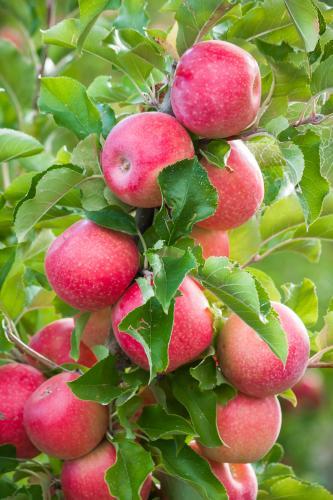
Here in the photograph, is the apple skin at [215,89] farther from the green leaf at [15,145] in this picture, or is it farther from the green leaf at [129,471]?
the green leaf at [129,471]

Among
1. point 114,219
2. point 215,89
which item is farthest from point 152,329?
point 215,89

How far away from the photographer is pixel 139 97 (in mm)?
1035

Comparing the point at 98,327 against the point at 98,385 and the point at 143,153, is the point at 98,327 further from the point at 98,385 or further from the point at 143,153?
the point at 143,153

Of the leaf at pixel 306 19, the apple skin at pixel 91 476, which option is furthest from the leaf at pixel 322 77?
the apple skin at pixel 91 476

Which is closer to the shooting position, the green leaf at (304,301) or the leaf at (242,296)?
the leaf at (242,296)

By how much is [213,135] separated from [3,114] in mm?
722

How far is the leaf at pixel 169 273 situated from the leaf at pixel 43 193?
16 cm

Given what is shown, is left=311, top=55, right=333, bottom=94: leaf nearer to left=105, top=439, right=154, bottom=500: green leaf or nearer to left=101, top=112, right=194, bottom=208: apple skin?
left=101, top=112, right=194, bottom=208: apple skin

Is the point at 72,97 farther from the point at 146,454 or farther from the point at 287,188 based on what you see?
the point at 146,454

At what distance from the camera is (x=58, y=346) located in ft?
3.55

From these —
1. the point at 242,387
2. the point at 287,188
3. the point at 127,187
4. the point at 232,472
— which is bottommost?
the point at 232,472

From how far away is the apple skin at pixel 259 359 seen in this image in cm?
94

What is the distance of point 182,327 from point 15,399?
260 mm

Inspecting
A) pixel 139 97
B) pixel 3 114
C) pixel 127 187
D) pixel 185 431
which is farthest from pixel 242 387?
pixel 3 114
